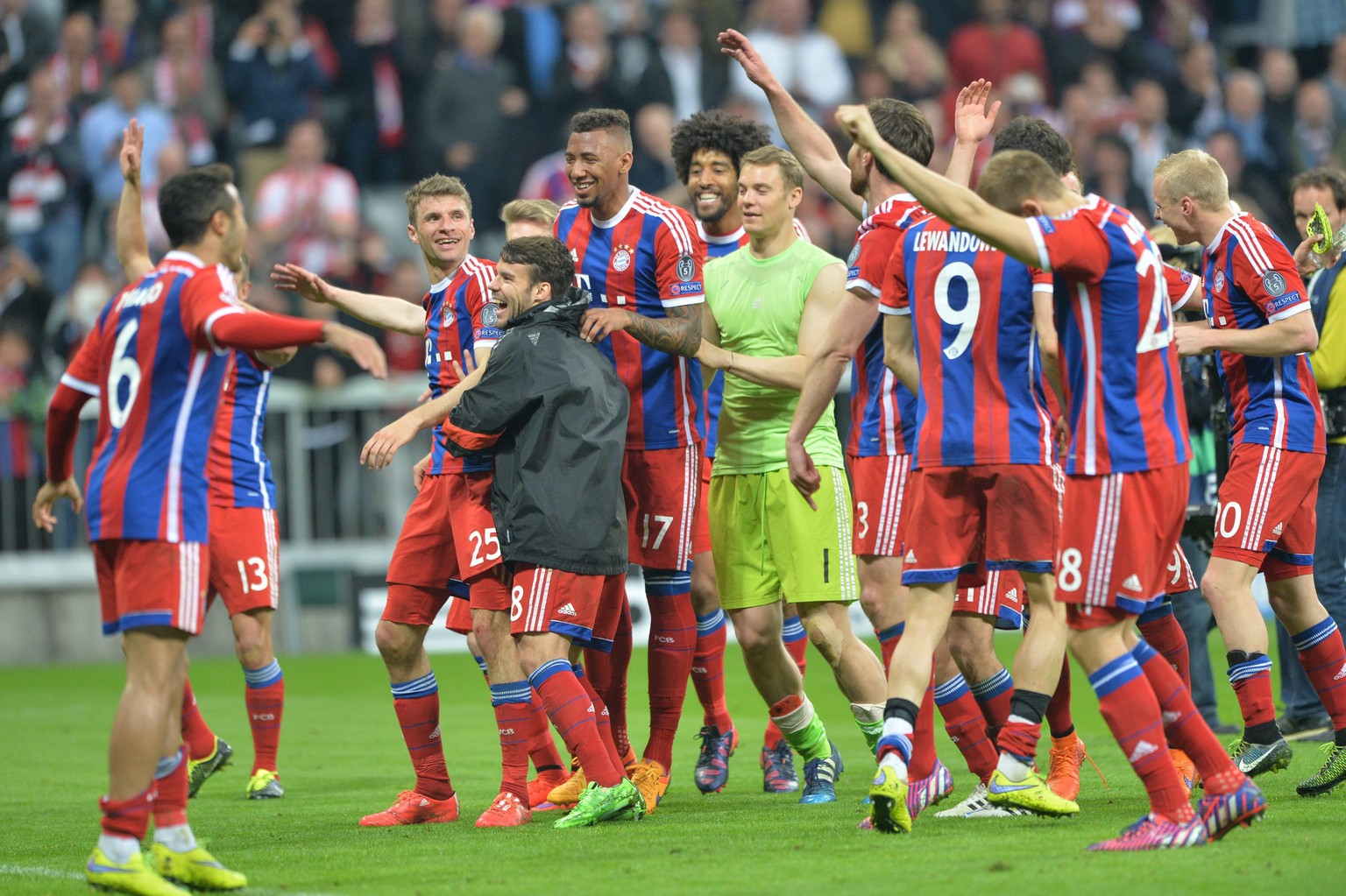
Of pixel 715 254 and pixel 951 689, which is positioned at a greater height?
pixel 715 254

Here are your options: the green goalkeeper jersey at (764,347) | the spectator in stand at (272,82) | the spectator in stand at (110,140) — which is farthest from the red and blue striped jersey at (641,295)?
the spectator in stand at (272,82)

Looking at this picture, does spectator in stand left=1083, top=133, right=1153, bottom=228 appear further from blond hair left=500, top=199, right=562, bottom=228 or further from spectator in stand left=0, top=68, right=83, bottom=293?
blond hair left=500, top=199, right=562, bottom=228

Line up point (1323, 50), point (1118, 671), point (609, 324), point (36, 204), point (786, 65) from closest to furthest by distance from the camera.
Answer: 1. point (1118, 671)
2. point (609, 324)
3. point (36, 204)
4. point (786, 65)
5. point (1323, 50)

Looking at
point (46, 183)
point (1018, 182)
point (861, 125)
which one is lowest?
point (1018, 182)

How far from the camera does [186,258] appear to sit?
18.3 ft

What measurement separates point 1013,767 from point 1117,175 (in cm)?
1216

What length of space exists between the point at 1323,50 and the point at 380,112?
35.9 ft

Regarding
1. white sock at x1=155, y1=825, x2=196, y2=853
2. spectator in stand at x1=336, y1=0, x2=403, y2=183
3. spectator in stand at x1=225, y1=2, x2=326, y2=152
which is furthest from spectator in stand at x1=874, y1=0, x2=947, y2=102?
white sock at x1=155, y1=825, x2=196, y2=853

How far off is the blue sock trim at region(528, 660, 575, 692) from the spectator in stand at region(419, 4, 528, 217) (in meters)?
11.3

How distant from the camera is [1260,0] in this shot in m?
21.3

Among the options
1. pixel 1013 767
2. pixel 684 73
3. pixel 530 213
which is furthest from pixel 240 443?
pixel 684 73

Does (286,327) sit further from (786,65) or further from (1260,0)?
(1260,0)

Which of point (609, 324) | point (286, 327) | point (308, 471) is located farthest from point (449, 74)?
point (286, 327)

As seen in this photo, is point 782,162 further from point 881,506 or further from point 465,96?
point 465,96
